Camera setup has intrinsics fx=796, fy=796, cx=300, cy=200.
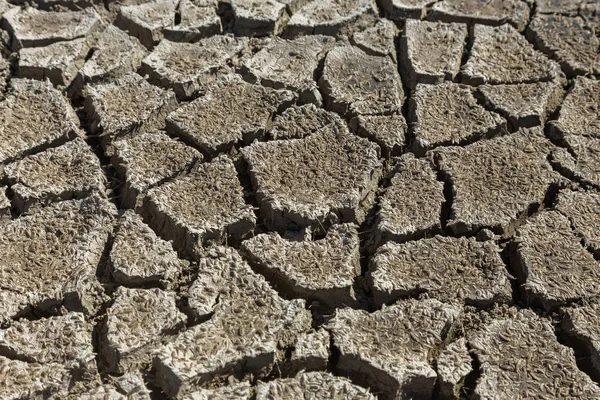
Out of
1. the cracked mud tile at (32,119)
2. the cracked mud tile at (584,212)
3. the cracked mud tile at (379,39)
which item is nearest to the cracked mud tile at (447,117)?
the cracked mud tile at (379,39)

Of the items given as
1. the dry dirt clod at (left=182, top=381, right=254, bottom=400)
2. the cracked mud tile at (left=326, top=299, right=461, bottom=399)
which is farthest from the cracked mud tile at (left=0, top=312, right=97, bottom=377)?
the cracked mud tile at (left=326, top=299, right=461, bottom=399)

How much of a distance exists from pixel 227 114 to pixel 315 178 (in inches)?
16.7

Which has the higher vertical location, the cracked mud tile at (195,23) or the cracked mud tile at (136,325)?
the cracked mud tile at (195,23)

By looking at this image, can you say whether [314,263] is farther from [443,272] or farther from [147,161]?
[147,161]

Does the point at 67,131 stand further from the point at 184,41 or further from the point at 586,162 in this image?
the point at 586,162

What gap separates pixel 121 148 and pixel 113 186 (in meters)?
0.14

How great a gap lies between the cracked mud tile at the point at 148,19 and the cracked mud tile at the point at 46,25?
109 mm

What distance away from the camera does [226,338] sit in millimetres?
2152

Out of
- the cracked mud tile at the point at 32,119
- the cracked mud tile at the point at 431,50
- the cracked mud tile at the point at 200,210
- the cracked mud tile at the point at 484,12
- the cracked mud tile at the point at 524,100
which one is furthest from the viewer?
the cracked mud tile at the point at 484,12

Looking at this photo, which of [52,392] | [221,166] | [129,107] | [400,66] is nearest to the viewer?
[52,392]

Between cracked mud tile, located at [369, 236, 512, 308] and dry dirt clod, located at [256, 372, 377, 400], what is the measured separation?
0.31 meters

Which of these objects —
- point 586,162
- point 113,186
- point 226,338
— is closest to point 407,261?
point 226,338

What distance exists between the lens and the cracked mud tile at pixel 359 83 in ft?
9.34

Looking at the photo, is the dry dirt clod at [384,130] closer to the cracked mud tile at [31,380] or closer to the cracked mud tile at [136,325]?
the cracked mud tile at [136,325]
